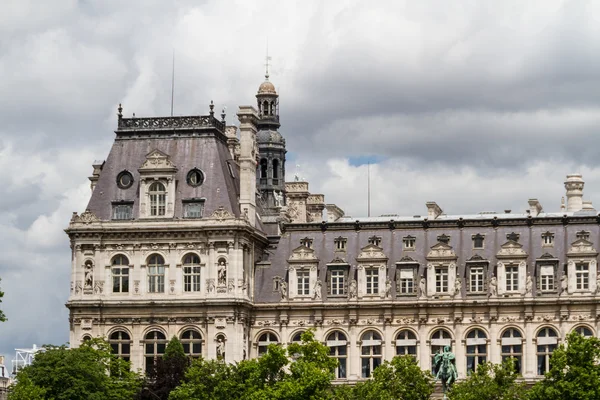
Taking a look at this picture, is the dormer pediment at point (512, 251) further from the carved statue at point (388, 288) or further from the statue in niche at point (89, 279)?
the statue in niche at point (89, 279)

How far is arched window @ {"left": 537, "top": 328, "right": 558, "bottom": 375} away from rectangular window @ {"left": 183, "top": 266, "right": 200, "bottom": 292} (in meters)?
27.6

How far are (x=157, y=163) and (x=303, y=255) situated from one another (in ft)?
46.3

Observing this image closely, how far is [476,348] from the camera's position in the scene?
141 meters

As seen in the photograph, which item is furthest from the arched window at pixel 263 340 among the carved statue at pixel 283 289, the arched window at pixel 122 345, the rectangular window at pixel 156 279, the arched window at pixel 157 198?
the arched window at pixel 157 198

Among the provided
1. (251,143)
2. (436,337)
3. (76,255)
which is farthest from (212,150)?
(436,337)

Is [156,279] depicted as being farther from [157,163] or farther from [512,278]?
[512,278]

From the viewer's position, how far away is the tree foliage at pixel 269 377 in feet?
415

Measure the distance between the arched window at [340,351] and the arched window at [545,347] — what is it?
15.5 m

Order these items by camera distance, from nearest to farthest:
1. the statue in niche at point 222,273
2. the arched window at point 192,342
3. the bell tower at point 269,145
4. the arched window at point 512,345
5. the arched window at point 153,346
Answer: the arched window at point 512,345, the statue in niche at point 222,273, the arched window at point 192,342, the arched window at point 153,346, the bell tower at point 269,145

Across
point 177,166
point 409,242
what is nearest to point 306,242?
point 409,242

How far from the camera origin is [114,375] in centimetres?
13675

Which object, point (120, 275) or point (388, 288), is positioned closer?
point (388, 288)

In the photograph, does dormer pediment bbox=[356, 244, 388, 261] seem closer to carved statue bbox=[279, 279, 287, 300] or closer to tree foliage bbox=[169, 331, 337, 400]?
carved statue bbox=[279, 279, 287, 300]

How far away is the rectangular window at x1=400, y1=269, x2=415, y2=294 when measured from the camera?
143 m
